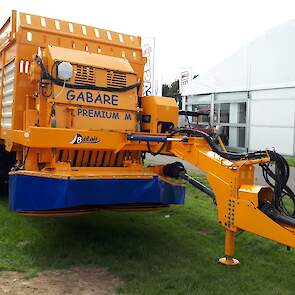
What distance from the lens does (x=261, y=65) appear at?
18.6 metres

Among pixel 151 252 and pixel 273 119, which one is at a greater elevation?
pixel 273 119

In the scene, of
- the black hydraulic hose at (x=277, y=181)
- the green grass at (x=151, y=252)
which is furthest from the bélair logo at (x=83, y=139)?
the black hydraulic hose at (x=277, y=181)

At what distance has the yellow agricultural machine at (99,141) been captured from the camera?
13.6ft

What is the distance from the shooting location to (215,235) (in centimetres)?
583

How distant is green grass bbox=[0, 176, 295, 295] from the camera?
420 cm

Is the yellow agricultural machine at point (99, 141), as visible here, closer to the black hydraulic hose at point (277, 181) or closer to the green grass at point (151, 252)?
the black hydraulic hose at point (277, 181)

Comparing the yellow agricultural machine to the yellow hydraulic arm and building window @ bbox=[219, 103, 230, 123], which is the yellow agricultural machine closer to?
the yellow hydraulic arm

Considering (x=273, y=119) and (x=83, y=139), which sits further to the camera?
(x=273, y=119)

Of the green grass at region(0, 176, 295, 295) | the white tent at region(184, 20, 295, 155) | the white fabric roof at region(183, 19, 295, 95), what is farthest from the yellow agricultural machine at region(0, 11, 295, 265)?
the white fabric roof at region(183, 19, 295, 95)

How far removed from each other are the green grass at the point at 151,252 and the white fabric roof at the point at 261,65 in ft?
40.8

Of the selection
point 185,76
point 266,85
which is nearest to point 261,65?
point 266,85

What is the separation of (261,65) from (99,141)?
14922 millimetres

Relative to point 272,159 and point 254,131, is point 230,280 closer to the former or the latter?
point 272,159

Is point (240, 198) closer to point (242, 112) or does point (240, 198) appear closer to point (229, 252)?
point (229, 252)
